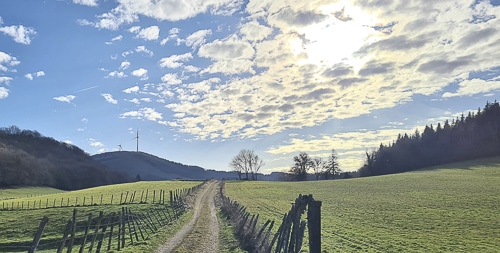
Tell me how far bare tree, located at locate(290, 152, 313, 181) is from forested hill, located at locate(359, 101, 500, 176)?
88.8 ft

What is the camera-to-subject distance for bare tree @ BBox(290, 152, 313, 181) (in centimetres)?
15938

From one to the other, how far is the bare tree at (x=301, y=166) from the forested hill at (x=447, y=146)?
2708 centimetres

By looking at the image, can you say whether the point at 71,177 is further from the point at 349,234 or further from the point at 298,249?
the point at 298,249

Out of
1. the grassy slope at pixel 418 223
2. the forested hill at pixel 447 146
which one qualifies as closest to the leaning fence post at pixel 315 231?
the grassy slope at pixel 418 223

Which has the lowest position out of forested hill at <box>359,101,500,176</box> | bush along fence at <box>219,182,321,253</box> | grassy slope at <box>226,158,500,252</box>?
grassy slope at <box>226,158,500,252</box>

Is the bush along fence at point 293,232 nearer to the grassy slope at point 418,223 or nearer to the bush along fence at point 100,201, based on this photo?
the grassy slope at point 418,223

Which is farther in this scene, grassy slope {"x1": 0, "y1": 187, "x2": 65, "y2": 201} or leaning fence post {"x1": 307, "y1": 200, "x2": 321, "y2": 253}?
grassy slope {"x1": 0, "y1": 187, "x2": 65, "y2": 201}

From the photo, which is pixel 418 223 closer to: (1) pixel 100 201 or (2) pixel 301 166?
(1) pixel 100 201

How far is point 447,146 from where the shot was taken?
153 meters

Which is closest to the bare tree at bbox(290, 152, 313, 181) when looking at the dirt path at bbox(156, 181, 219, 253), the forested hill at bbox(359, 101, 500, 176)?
the forested hill at bbox(359, 101, 500, 176)

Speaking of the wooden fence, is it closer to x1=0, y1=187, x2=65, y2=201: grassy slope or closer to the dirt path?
the dirt path

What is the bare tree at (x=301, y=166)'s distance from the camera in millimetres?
159375

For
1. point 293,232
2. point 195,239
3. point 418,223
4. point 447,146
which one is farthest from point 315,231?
point 447,146

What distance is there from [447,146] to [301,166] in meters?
56.6
